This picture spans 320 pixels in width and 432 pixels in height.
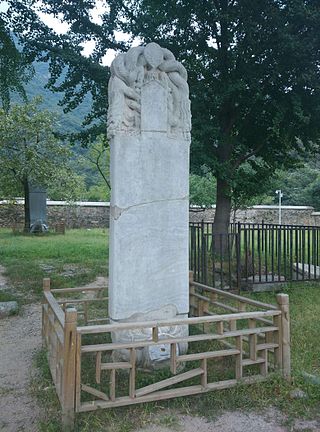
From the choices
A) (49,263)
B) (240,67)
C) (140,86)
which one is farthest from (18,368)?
(240,67)

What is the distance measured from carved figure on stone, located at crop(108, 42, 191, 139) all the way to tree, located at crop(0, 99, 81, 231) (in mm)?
14450

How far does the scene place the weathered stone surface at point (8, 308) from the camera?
6.27 meters

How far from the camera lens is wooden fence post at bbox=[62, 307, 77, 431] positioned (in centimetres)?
290

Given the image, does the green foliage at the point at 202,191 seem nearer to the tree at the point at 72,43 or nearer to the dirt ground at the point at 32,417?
the tree at the point at 72,43

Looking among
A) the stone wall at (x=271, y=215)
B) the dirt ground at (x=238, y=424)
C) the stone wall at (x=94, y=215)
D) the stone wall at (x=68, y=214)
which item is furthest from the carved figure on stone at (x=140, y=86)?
the stone wall at (x=271, y=215)

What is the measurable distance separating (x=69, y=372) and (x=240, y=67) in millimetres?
7405

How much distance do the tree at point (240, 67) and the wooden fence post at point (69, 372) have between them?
5.64m

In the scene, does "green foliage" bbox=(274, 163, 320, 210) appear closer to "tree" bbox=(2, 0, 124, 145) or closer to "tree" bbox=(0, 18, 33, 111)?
"tree" bbox=(2, 0, 124, 145)

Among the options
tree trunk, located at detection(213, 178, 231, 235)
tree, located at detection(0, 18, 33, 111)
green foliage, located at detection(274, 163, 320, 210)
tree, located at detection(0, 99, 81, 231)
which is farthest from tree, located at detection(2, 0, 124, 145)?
green foliage, located at detection(274, 163, 320, 210)

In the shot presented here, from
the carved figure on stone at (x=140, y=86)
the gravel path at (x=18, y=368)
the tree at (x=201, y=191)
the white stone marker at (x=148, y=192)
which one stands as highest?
the tree at (x=201, y=191)

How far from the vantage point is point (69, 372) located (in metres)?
2.91

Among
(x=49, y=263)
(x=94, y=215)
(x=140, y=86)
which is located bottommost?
(x=49, y=263)

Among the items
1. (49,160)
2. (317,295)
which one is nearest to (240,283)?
(317,295)

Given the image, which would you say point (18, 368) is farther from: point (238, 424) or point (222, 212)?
point (222, 212)
